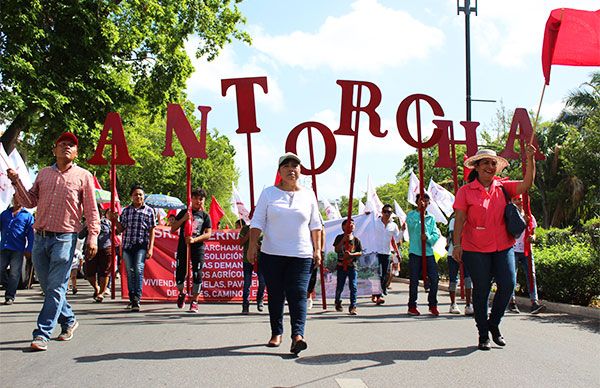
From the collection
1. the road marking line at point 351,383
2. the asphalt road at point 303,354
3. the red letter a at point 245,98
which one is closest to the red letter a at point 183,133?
the red letter a at point 245,98

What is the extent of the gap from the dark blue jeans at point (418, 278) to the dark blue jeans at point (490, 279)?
309 centimetres

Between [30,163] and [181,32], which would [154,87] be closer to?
[181,32]

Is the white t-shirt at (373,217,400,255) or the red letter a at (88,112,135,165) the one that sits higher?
the red letter a at (88,112,135,165)

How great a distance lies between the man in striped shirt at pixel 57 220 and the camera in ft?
20.4

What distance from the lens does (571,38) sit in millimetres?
7840

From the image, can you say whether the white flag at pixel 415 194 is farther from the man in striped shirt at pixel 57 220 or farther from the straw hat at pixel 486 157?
the man in striped shirt at pixel 57 220

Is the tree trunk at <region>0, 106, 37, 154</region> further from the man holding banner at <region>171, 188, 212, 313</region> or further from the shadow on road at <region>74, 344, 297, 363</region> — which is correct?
the shadow on road at <region>74, 344, 297, 363</region>

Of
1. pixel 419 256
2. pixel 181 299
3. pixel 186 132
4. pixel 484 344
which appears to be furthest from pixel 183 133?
pixel 484 344

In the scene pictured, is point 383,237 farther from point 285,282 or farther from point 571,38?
point 285,282

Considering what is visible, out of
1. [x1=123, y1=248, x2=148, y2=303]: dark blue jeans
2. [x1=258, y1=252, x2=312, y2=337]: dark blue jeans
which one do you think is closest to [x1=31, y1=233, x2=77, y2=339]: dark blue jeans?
[x1=258, y1=252, x2=312, y2=337]: dark blue jeans

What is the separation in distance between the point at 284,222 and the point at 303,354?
1.21 meters

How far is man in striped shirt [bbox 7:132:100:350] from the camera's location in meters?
6.21

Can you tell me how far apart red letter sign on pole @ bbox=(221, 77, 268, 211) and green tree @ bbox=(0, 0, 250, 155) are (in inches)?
337

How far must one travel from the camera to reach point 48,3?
711 inches
